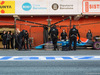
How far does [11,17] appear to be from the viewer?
16.4 metres

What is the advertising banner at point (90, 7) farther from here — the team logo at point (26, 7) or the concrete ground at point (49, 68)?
the concrete ground at point (49, 68)

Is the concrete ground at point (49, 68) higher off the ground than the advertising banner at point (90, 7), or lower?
lower

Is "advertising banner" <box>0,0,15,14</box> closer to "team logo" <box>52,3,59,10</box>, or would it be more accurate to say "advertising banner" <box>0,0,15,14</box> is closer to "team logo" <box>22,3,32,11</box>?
"team logo" <box>22,3,32,11</box>

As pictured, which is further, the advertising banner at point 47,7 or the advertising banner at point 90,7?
the advertising banner at point 47,7

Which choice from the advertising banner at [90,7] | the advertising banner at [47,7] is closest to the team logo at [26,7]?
the advertising banner at [47,7]

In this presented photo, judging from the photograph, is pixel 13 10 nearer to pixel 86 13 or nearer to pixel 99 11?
pixel 86 13

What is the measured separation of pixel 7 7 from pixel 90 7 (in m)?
7.59

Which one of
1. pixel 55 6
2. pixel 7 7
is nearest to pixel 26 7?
pixel 7 7

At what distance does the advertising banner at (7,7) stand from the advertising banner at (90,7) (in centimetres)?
649

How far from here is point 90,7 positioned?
49.5 ft

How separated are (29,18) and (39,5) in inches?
79.7

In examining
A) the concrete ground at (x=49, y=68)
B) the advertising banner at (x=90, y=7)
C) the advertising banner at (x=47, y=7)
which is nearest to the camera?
the concrete ground at (x=49, y=68)

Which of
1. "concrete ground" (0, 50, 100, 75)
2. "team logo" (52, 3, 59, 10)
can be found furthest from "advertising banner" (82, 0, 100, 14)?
"concrete ground" (0, 50, 100, 75)

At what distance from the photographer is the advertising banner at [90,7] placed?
15.1m
